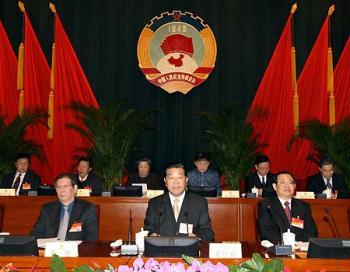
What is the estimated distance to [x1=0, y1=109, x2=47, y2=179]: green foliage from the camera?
232 inches

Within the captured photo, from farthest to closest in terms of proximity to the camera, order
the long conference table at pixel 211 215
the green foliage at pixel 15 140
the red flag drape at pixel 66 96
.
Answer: the red flag drape at pixel 66 96, the green foliage at pixel 15 140, the long conference table at pixel 211 215

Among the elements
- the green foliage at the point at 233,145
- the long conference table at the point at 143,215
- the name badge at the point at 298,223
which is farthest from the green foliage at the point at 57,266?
the green foliage at the point at 233,145

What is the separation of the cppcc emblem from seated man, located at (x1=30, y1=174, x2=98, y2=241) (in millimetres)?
4066

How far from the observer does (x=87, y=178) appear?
564 centimetres

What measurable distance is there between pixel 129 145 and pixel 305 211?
306cm

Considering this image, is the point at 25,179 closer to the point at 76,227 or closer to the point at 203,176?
the point at 203,176

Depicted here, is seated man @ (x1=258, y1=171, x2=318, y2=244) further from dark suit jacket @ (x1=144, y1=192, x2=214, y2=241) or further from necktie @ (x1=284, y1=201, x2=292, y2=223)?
dark suit jacket @ (x1=144, y1=192, x2=214, y2=241)

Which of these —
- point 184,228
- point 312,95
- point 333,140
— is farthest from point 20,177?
point 312,95

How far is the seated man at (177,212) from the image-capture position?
10.8ft

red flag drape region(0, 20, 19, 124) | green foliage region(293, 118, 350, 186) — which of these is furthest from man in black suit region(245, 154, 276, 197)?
red flag drape region(0, 20, 19, 124)

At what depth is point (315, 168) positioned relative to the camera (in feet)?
21.7

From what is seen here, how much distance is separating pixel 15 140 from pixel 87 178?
1.19 meters

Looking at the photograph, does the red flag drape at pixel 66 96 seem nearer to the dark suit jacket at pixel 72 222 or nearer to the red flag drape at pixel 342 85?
the dark suit jacket at pixel 72 222

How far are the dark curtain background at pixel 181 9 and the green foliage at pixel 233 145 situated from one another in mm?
1214
